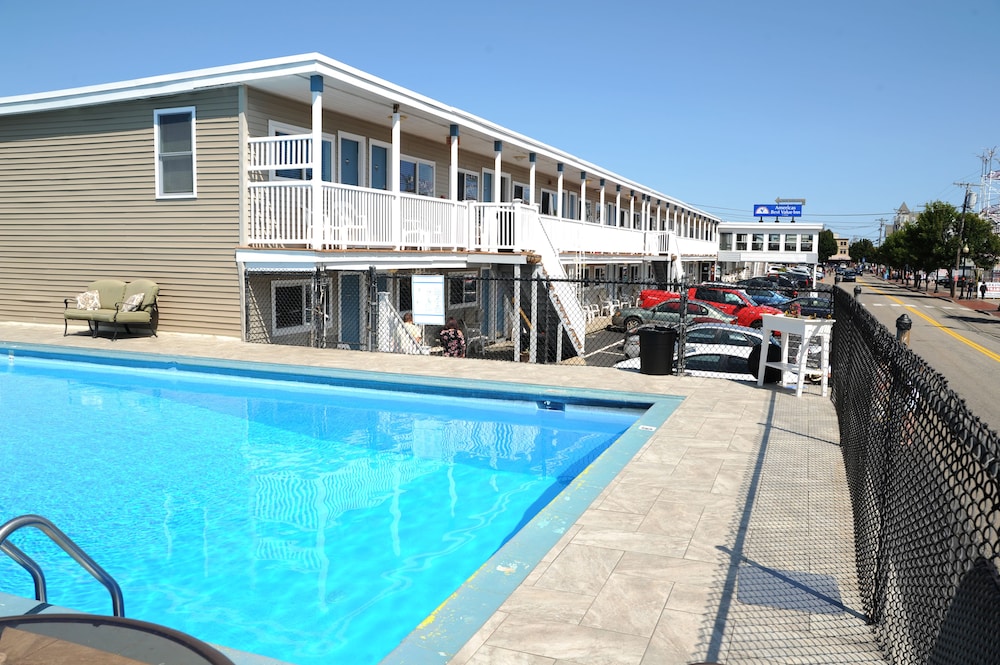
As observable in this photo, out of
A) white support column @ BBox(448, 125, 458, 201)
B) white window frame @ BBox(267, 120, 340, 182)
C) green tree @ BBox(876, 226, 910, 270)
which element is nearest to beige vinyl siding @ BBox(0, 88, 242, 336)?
white window frame @ BBox(267, 120, 340, 182)

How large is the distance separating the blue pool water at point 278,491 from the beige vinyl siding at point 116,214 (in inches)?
129

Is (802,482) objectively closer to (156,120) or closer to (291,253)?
(291,253)

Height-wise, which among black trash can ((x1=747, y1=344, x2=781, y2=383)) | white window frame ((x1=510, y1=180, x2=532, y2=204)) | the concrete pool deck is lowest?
the concrete pool deck

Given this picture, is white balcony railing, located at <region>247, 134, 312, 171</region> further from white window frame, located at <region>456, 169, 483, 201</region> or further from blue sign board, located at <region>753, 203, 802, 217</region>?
blue sign board, located at <region>753, 203, 802, 217</region>

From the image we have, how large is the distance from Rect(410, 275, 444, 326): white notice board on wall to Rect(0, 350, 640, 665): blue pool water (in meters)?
3.24

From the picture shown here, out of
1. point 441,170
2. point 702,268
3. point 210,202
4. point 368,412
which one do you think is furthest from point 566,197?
point 702,268

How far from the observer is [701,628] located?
408cm

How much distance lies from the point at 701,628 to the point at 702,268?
53.1 meters

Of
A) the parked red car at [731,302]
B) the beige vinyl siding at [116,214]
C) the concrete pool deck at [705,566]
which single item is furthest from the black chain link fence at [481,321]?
the concrete pool deck at [705,566]

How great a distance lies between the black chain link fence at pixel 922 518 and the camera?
2.56 meters

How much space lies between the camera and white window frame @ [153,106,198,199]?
15.6 m

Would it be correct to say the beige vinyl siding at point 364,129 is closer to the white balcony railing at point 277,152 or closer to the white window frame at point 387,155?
the white window frame at point 387,155

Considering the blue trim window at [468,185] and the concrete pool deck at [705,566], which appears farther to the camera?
the blue trim window at [468,185]

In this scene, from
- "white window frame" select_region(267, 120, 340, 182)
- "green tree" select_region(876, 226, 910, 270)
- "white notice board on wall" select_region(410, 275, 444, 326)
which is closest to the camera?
"white notice board on wall" select_region(410, 275, 444, 326)
